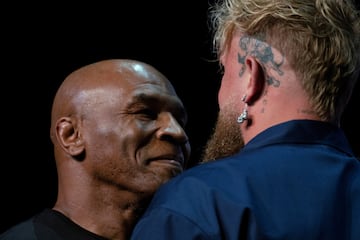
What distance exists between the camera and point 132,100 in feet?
6.11

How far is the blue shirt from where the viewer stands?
109 centimetres

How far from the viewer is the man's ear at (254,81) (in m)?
1.29

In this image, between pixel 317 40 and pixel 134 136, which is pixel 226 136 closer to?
pixel 317 40

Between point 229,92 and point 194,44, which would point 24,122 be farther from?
point 229,92

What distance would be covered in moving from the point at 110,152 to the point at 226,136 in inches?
22.2

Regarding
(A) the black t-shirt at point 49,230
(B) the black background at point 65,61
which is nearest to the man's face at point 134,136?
(A) the black t-shirt at point 49,230

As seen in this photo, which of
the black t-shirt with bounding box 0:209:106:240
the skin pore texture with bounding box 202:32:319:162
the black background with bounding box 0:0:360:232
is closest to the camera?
the skin pore texture with bounding box 202:32:319:162

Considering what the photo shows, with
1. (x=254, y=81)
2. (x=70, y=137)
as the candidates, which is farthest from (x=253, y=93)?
(x=70, y=137)

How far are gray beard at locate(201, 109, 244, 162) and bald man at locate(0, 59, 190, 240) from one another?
0.43 metres

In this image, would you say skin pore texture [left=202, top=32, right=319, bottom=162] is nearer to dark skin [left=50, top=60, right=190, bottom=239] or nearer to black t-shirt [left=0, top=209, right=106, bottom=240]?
dark skin [left=50, top=60, right=190, bottom=239]

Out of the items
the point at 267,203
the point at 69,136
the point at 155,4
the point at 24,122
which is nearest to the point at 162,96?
the point at 69,136

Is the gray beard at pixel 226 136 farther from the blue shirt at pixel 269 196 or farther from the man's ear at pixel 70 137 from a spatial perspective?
the man's ear at pixel 70 137

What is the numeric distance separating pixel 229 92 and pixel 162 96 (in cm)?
58

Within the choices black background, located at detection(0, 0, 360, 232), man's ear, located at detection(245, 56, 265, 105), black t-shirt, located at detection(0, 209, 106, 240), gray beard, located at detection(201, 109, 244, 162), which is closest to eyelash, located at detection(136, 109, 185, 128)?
black t-shirt, located at detection(0, 209, 106, 240)
